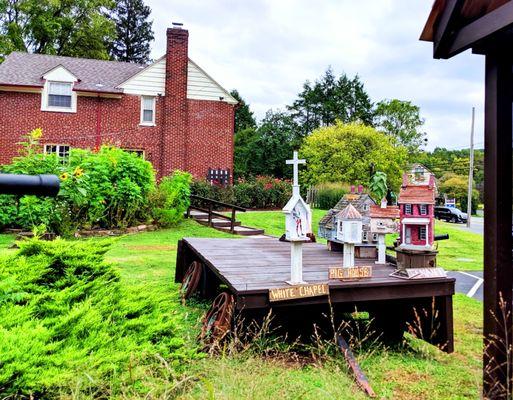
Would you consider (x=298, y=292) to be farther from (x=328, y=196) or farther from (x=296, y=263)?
(x=328, y=196)

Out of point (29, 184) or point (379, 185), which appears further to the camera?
point (379, 185)

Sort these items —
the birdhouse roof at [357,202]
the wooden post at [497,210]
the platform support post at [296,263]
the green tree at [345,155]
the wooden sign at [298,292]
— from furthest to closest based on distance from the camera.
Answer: the green tree at [345,155], the birdhouse roof at [357,202], the platform support post at [296,263], the wooden sign at [298,292], the wooden post at [497,210]

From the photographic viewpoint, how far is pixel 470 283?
730cm

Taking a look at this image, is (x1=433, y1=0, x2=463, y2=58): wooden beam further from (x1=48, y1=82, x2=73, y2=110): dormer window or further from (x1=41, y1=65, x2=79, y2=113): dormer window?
(x1=48, y1=82, x2=73, y2=110): dormer window

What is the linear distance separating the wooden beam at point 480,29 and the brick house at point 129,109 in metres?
16.8

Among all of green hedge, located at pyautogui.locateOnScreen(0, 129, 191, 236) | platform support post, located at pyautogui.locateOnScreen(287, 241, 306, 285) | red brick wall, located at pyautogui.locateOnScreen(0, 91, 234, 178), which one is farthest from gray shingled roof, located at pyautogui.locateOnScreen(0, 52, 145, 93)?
platform support post, located at pyautogui.locateOnScreen(287, 241, 306, 285)

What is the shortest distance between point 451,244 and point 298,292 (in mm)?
11348

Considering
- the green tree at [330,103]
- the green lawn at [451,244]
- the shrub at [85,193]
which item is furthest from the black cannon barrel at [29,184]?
the green tree at [330,103]

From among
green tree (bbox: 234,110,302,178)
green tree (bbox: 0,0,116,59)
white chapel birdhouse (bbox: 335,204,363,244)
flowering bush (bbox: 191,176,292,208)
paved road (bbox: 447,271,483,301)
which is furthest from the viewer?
green tree (bbox: 234,110,302,178)

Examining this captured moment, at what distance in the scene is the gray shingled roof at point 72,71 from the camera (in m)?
17.5

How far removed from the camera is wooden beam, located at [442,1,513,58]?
2221 millimetres

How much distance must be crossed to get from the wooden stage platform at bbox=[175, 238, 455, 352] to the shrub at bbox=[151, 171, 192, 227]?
22.3 feet

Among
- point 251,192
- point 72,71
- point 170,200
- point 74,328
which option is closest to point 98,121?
point 72,71

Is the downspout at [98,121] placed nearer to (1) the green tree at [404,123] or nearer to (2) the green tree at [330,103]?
(2) the green tree at [330,103]
